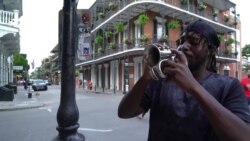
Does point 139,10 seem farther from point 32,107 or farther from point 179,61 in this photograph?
point 179,61

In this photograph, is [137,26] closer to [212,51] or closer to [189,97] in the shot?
[212,51]

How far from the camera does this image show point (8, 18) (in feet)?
66.5

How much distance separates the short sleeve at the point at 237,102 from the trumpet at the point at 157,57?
40 cm

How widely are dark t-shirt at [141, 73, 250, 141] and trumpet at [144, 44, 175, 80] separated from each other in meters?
0.32

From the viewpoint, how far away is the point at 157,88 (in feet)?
6.17

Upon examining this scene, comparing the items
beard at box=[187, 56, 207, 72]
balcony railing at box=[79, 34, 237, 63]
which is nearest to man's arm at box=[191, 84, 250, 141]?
beard at box=[187, 56, 207, 72]

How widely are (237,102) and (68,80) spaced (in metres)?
1.94

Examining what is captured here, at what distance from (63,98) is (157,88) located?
1.66 metres

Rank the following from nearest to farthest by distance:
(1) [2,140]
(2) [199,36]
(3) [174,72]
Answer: (3) [174,72] → (2) [199,36] → (1) [2,140]

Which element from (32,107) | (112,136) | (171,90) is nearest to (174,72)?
(171,90)

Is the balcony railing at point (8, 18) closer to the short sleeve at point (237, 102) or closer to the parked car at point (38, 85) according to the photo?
the short sleeve at point (237, 102)

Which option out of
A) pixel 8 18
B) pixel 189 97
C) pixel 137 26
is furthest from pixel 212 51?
pixel 137 26

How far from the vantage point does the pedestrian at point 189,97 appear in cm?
167

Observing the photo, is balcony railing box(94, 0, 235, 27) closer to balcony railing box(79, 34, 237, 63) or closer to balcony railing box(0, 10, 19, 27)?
balcony railing box(79, 34, 237, 63)
